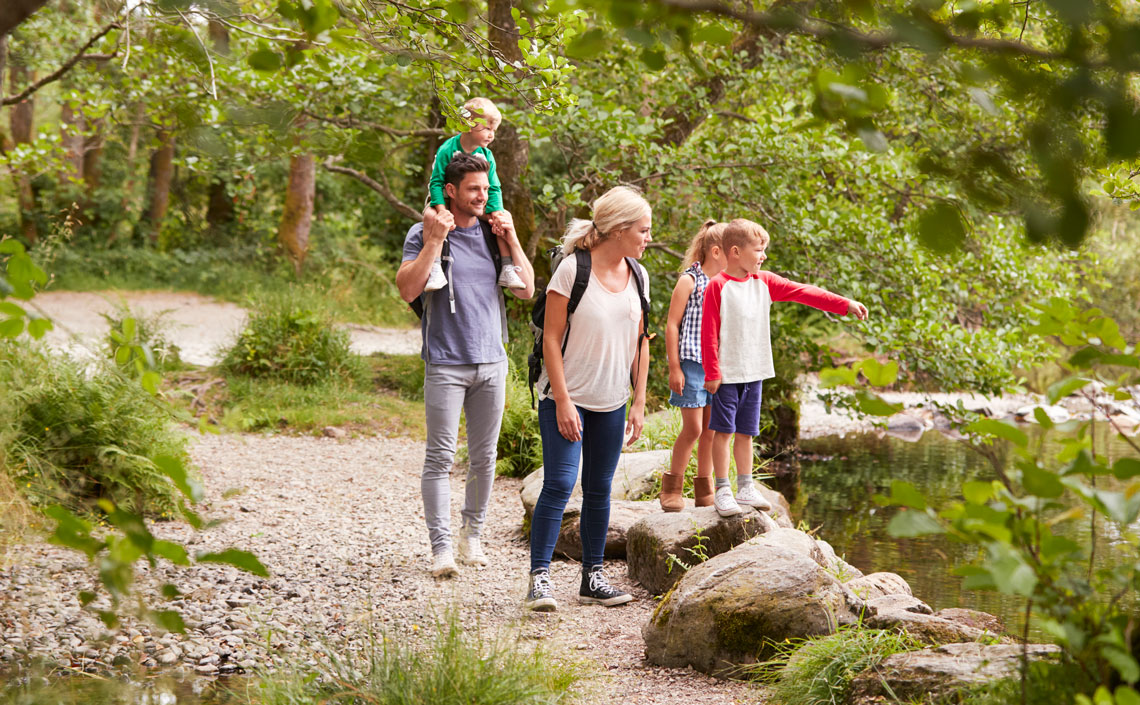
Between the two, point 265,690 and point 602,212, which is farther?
A: point 602,212

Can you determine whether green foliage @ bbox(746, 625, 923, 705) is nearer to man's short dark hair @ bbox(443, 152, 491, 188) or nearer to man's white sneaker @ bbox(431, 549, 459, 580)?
A: man's white sneaker @ bbox(431, 549, 459, 580)

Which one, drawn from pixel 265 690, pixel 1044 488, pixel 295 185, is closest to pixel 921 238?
Answer: pixel 1044 488

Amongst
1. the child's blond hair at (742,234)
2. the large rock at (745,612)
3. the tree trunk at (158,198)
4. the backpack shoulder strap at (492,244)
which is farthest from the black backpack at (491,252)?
the tree trunk at (158,198)

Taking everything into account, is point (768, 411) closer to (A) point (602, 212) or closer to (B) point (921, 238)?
(A) point (602, 212)

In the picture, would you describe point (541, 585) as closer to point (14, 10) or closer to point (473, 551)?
point (473, 551)

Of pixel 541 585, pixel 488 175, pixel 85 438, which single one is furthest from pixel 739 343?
pixel 85 438

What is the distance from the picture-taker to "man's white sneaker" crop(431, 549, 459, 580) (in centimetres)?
441

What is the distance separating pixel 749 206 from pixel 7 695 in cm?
680

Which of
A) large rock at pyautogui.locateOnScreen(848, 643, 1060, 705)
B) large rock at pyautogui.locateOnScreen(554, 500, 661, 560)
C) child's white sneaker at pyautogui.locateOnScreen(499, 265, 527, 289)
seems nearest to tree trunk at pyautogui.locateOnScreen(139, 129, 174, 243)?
large rock at pyautogui.locateOnScreen(554, 500, 661, 560)

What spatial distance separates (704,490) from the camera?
16.5 ft

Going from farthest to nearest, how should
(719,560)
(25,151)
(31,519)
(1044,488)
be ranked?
1. (25,151)
2. (31,519)
3. (719,560)
4. (1044,488)

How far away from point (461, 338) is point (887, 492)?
17.1ft

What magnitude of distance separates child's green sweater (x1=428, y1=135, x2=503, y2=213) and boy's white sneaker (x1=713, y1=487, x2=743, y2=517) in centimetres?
180

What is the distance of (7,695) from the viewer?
110 inches
